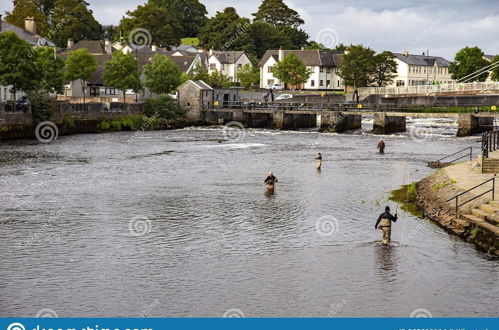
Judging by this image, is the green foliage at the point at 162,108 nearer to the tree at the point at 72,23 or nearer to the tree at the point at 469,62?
the tree at the point at 72,23

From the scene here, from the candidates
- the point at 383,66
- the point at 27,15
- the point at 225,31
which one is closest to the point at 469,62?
the point at 383,66

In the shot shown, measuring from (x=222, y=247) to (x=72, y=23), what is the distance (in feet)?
522

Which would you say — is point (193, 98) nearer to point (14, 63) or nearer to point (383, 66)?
point (14, 63)

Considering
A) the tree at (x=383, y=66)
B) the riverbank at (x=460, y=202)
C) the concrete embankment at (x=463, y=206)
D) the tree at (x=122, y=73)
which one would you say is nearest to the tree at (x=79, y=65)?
the tree at (x=122, y=73)

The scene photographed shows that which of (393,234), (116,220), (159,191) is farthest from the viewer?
(159,191)

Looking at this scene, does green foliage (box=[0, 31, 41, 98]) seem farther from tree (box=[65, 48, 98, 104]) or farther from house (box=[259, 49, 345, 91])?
house (box=[259, 49, 345, 91])

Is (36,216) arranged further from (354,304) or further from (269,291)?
(354,304)

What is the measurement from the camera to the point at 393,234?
34500mm

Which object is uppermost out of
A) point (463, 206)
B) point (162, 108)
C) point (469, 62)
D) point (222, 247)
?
point (469, 62)

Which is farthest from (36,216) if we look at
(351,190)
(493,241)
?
(493,241)

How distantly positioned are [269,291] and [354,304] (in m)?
3.22

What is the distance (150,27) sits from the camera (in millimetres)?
187000

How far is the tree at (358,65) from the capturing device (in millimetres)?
146375

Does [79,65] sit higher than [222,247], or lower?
higher
